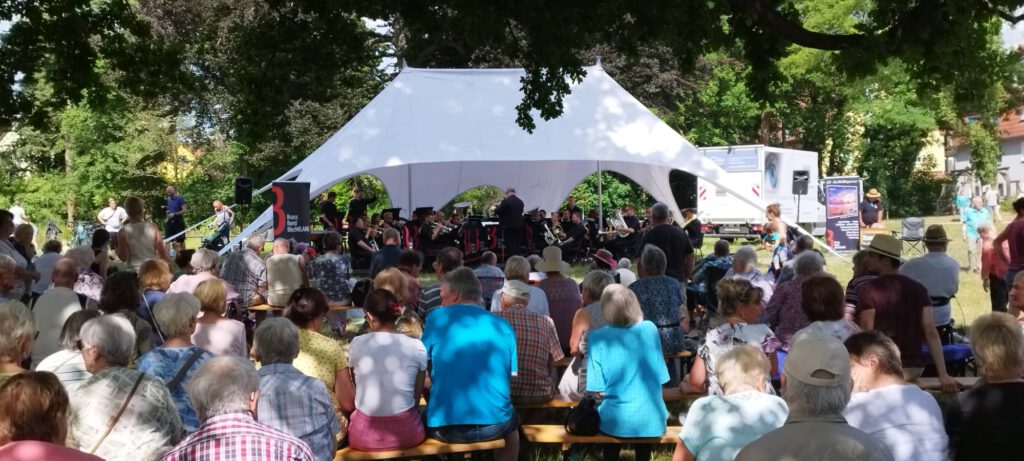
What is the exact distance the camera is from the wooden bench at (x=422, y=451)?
4973 mm

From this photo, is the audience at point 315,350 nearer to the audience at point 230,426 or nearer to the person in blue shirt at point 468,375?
the person in blue shirt at point 468,375

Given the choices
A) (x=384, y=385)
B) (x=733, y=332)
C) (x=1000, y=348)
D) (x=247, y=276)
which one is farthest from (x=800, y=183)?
(x=1000, y=348)

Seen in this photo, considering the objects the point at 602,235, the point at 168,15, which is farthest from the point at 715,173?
the point at 168,15

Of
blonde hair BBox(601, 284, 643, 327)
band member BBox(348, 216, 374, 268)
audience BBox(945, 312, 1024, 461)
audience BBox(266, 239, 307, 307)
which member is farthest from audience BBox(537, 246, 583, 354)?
band member BBox(348, 216, 374, 268)

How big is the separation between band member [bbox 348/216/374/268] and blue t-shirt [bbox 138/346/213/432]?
11.7 m

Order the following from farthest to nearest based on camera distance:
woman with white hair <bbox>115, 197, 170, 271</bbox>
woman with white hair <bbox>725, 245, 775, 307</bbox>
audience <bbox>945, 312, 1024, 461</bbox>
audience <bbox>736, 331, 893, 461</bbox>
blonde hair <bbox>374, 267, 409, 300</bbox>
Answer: woman with white hair <bbox>115, 197, 170, 271</bbox> → woman with white hair <bbox>725, 245, 775, 307</bbox> → blonde hair <bbox>374, 267, 409, 300</bbox> → audience <bbox>945, 312, 1024, 461</bbox> → audience <bbox>736, 331, 893, 461</bbox>

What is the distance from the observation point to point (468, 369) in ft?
16.7

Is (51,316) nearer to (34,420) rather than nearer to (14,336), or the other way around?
(14,336)

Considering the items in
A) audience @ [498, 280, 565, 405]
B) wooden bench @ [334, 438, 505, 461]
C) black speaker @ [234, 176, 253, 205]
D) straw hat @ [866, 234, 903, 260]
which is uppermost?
black speaker @ [234, 176, 253, 205]

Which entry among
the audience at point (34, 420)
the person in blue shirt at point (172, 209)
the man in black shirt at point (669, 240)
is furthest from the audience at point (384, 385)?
the person in blue shirt at point (172, 209)

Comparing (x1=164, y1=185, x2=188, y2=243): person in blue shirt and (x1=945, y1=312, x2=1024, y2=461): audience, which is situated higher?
(x1=164, y1=185, x2=188, y2=243): person in blue shirt

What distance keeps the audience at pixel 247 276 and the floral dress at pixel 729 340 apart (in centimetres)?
565

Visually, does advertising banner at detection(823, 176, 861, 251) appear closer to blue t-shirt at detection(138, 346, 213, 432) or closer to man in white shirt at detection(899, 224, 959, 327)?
man in white shirt at detection(899, 224, 959, 327)

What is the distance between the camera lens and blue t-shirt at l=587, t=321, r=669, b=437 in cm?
520
